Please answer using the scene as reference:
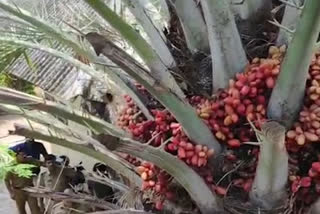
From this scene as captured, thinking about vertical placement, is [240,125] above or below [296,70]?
below

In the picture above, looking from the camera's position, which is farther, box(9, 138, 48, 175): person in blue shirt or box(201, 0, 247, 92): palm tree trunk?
box(9, 138, 48, 175): person in blue shirt

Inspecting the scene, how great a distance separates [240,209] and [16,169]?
0.83 meters

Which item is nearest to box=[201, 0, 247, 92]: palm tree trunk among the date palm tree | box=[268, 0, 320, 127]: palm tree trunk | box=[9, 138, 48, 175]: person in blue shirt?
the date palm tree

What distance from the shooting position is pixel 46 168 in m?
2.07

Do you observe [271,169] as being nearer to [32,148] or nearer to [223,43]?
[223,43]

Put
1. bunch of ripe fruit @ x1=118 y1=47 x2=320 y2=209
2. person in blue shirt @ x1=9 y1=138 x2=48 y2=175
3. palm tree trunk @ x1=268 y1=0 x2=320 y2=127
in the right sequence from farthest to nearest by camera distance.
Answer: person in blue shirt @ x1=9 y1=138 x2=48 y2=175, bunch of ripe fruit @ x1=118 y1=47 x2=320 y2=209, palm tree trunk @ x1=268 y1=0 x2=320 y2=127

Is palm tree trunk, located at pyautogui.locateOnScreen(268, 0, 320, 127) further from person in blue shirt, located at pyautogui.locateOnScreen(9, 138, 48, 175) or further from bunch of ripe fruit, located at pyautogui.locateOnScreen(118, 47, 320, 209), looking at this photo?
person in blue shirt, located at pyautogui.locateOnScreen(9, 138, 48, 175)

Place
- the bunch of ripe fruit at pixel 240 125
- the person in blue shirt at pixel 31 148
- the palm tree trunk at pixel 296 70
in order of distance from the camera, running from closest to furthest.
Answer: the palm tree trunk at pixel 296 70 < the bunch of ripe fruit at pixel 240 125 < the person in blue shirt at pixel 31 148

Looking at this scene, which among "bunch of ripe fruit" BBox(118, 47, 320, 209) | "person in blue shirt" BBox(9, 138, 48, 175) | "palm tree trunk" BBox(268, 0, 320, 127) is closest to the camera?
"palm tree trunk" BBox(268, 0, 320, 127)

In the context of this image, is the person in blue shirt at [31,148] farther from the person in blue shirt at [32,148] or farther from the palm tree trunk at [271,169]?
the palm tree trunk at [271,169]

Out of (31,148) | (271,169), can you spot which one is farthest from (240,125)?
(31,148)

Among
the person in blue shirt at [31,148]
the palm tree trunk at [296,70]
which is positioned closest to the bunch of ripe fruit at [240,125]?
the palm tree trunk at [296,70]

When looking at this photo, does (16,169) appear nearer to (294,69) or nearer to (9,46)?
(9,46)

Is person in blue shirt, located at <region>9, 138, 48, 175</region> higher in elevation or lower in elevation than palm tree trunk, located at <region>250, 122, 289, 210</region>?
lower
